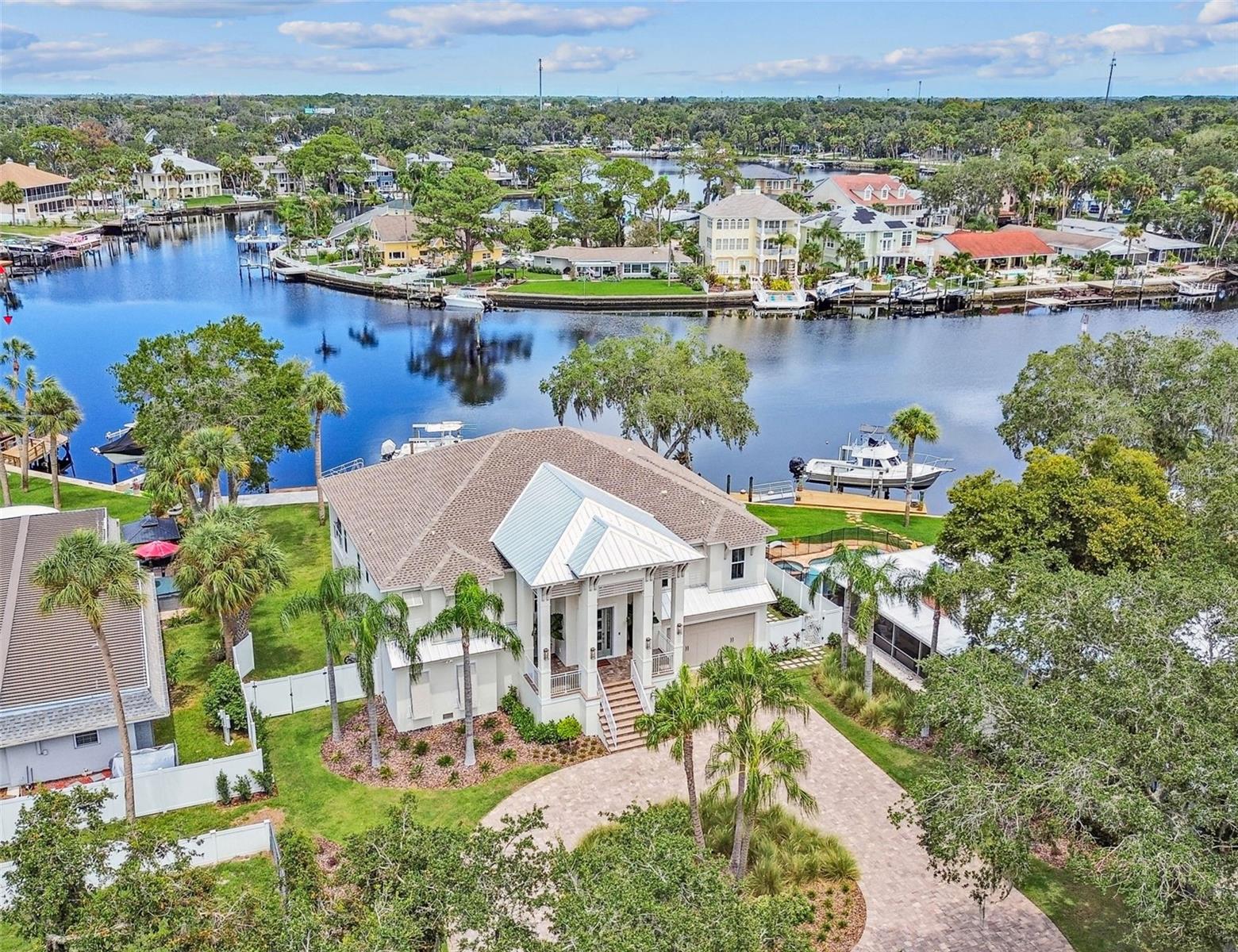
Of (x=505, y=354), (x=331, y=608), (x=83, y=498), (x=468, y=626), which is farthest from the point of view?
(x=505, y=354)

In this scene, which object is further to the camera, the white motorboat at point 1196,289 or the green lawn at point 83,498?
the white motorboat at point 1196,289

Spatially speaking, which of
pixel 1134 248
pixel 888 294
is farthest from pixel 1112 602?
pixel 1134 248

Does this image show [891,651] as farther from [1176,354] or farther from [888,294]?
[888,294]

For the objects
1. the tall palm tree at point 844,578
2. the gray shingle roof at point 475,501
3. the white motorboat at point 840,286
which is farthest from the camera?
the white motorboat at point 840,286

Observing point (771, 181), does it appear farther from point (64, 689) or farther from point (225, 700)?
point (64, 689)

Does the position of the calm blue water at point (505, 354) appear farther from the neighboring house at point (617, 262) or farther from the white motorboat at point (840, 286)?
the neighboring house at point (617, 262)

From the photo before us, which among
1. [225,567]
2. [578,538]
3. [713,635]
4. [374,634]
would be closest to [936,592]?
[713,635]

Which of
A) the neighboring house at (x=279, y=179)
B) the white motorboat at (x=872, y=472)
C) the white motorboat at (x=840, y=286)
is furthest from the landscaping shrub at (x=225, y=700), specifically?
the neighboring house at (x=279, y=179)
